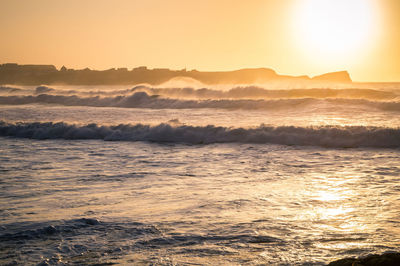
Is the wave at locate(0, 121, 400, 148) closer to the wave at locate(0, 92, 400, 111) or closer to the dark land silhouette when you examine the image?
the wave at locate(0, 92, 400, 111)

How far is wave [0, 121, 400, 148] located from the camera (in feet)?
36.3

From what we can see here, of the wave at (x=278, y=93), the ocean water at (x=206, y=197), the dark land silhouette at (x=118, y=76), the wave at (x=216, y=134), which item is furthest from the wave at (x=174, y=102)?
the dark land silhouette at (x=118, y=76)

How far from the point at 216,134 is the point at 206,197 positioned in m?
7.19

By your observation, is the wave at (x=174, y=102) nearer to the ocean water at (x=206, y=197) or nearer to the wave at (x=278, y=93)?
the wave at (x=278, y=93)

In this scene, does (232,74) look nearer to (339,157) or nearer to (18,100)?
(18,100)

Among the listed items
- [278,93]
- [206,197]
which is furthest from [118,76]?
[206,197]

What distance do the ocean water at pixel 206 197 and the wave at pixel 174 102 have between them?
12125 mm

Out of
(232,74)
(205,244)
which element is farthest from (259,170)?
(232,74)

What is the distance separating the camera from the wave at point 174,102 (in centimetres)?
2302

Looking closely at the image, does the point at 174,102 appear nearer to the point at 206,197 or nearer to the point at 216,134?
the point at 216,134

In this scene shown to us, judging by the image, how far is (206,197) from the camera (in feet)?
18.1

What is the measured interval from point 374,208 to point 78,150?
7916 mm

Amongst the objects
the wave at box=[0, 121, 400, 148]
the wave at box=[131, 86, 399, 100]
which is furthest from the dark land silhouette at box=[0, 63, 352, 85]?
the wave at box=[0, 121, 400, 148]

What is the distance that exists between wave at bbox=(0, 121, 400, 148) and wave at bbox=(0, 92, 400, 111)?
10.6m
